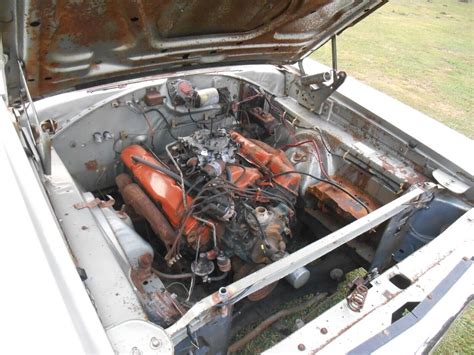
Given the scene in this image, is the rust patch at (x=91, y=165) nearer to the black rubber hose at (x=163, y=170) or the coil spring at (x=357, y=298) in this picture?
the black rubber hose at (x=163, y=170)

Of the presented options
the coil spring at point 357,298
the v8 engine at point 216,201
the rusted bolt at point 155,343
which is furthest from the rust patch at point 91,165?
the coil spring at point 357,298

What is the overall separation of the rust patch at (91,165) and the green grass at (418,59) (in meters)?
5.00

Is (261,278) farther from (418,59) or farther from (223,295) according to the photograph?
(418,59)

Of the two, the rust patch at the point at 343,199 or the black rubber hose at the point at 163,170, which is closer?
the black rubber hose at the point at 163,170

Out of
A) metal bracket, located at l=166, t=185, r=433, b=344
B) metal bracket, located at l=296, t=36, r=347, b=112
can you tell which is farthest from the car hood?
metal bracket, located at l=166, t=185, r=433, b=344

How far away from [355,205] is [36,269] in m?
1.50

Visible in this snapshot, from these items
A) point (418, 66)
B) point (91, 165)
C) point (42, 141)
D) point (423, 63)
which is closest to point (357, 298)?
point (42, 141)

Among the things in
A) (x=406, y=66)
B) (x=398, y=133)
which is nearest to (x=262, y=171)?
(x=398, y=133)

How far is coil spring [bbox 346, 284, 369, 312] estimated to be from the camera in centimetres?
124

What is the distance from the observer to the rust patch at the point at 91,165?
6.67ft

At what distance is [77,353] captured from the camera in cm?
75

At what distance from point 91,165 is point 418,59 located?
789 centimetres

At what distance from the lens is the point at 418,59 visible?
25.8 ft

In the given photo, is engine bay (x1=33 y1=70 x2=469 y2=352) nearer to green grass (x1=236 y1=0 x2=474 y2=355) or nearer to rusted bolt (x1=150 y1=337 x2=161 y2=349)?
rusted bolt (x1=150 y1=337 x2=161 y2=349)
